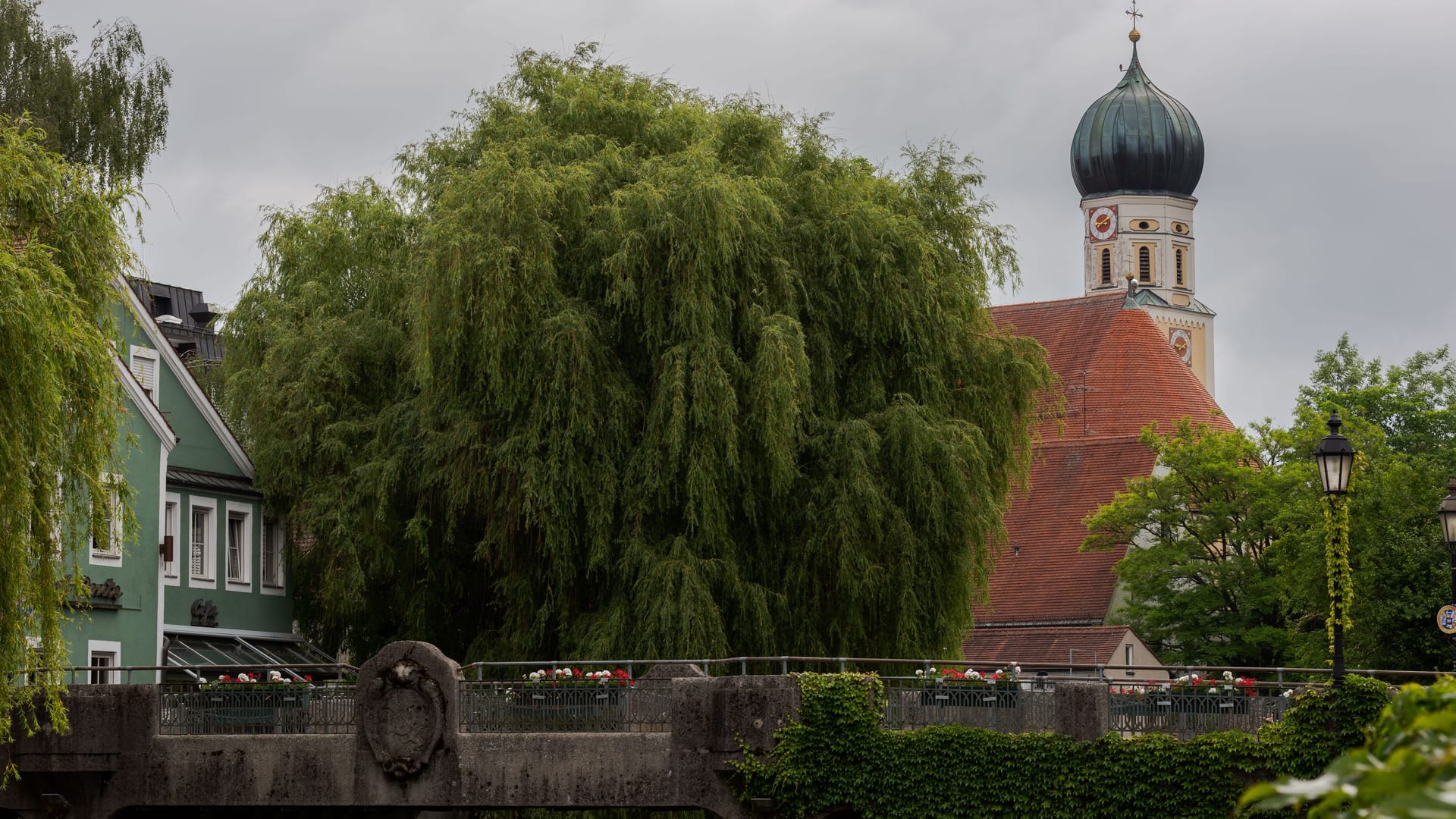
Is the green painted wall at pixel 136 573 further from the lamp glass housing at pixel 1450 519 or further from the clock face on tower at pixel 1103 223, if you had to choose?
the clock face on tower at pixel 1103 223

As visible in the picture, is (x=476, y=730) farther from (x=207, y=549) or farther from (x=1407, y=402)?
(x=1407, y=402)

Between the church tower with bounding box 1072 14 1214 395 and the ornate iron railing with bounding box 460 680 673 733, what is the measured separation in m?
91.3

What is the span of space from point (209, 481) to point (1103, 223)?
91999 mm

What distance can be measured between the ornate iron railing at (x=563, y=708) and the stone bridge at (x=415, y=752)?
0.03 meters

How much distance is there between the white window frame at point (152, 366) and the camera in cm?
3738

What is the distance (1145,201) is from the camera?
12194 centimetres

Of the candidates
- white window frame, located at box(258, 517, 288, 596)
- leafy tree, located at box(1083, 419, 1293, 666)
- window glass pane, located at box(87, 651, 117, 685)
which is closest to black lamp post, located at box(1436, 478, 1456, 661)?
window glass pane, located at box(87, 651, 117, 685)

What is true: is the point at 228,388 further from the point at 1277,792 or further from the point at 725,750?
the point at 1277,792

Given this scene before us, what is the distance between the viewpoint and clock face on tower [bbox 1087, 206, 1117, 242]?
12281 cm

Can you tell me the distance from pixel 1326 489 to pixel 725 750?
855cm

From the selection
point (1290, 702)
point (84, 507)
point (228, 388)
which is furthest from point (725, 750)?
point (228, 388)

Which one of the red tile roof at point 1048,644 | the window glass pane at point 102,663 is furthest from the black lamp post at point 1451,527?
the red tile roof at point 1048,644

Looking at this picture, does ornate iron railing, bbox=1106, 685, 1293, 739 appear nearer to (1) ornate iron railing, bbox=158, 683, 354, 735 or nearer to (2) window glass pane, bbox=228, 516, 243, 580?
(1) ornate iron railing, bbox=158, 683, 354, 735

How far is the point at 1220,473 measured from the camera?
5466cm
